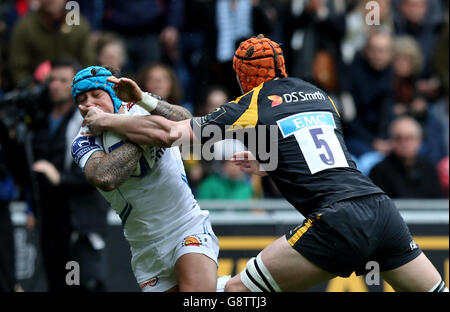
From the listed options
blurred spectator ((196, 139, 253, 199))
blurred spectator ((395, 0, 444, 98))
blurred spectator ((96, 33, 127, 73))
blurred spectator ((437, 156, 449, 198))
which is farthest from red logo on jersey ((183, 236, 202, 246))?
blurred spectator ((395, 0, 444, 98))

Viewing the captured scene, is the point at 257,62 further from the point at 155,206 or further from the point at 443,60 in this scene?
the point at 443,60

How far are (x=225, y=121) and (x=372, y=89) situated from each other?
18.1 feet

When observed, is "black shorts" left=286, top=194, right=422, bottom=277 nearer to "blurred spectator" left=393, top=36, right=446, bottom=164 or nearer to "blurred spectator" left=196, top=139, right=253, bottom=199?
"blurred spectator" left=196, top=139, right=253, bottom=199

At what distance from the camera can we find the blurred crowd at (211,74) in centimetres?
907

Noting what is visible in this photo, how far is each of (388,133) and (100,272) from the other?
4.32 meters

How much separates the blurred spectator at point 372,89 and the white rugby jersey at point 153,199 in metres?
4.86

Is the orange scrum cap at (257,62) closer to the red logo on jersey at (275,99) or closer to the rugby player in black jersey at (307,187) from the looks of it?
the rugby player in black jersey at (307,187)

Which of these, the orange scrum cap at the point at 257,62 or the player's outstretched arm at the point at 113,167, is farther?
the orange scrum cap at the point at 257,62

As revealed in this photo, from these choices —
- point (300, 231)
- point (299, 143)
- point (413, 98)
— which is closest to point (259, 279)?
point (300, 231)

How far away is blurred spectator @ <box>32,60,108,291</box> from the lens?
884cm

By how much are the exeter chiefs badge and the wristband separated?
1022mm

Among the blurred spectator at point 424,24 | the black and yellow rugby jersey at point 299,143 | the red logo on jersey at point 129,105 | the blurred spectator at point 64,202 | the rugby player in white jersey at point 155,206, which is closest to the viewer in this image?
the black and yellow rugby jersey at point 299,143

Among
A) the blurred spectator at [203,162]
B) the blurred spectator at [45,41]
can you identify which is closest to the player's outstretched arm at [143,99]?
the blurred spectator at [203,162]
